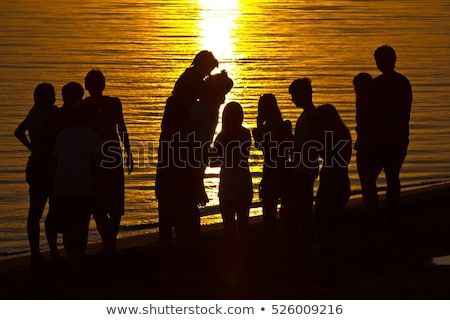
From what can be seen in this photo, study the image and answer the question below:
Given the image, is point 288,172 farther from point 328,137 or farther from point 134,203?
point 134,203

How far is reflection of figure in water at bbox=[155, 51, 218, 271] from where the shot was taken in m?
10.6

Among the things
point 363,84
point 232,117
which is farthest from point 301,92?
point 363,84

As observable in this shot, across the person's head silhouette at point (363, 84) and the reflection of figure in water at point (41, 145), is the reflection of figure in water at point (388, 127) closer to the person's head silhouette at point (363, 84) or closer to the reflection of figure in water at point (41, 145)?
the person's head silhouette at point (363, 84)

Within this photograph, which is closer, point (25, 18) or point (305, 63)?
point (305, 63)

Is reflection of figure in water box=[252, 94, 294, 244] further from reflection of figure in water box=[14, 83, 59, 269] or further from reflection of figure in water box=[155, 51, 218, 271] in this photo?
reflection of figure in water box=[14, 83, 59, 269]

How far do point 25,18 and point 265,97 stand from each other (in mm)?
35220

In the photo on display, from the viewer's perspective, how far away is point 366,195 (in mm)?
12602

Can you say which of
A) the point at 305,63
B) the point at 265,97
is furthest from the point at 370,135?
the point at 305,63

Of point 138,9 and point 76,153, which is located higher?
point 138,9

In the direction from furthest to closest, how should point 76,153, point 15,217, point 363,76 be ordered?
point 15,217
point 363,76
point 76,153

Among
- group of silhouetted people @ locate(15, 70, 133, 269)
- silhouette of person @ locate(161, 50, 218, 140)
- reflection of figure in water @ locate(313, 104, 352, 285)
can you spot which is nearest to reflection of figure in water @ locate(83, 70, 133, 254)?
group of silhouetted people @ locate(15, 70, 133, 269)

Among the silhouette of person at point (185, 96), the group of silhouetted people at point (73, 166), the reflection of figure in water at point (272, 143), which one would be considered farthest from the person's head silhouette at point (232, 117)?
the group of silhouetted people at point (73, 166)

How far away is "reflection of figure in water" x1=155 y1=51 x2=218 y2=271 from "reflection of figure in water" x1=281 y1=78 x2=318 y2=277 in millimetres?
803

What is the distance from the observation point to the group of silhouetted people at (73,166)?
10.3 m
